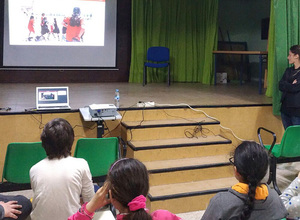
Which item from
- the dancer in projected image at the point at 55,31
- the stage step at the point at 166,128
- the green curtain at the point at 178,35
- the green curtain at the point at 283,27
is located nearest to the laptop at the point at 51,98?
the stage step at the point at 166,128

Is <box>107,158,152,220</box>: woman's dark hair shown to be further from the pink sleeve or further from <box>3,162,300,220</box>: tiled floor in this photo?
<box>3,162,300,220</box>: tiled floor

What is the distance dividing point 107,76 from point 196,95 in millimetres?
2594

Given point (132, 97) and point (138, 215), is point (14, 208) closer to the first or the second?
point (138, 215)

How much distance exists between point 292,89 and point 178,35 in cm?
412

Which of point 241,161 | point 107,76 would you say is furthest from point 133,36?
point 241,161

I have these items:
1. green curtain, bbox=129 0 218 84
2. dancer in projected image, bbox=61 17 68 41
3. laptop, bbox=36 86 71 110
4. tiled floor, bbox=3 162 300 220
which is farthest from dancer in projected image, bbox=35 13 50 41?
tiled floor, bbox=3 162 300 220

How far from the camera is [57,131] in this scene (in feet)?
6.65

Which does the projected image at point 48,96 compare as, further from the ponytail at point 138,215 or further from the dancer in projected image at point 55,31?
the dancer in projected image at point 55,31

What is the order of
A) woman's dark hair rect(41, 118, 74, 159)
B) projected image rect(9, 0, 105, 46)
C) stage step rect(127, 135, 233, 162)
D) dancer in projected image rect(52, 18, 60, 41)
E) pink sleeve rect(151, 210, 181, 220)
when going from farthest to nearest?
dancer in projected image rect(52, 18, 60, 41) < projected image rect(9, 0, 105, 46) < stage step rect(127, 135, 233, 162) < woman's dark hair rect(41, 118, 74, 159) < pink sleeve rect(151, 210, 181, 220)

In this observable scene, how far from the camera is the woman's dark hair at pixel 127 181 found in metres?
1.25

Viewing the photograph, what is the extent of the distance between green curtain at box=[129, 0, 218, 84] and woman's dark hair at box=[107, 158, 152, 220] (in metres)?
6.28

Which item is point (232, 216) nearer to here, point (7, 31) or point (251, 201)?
point (251, 201)

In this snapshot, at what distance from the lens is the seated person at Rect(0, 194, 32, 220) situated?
1893mm

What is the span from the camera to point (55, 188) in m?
1.95
